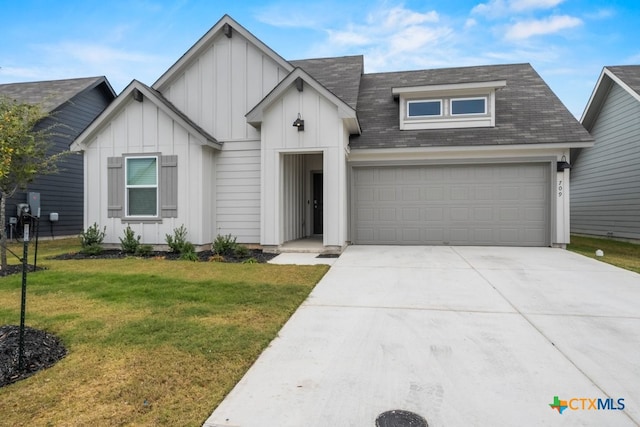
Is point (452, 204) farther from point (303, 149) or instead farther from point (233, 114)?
point (233, 114)

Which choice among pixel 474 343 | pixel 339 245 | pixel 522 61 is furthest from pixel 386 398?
pixel 522 61

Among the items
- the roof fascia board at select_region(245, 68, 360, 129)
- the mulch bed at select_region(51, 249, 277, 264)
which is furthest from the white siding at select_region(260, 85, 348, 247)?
the mulch bed at select_region(51, 249, 277, 264)

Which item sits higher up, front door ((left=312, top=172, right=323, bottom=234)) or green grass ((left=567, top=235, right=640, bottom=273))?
front door ((left=312, top=172, right=323, bottom=234))

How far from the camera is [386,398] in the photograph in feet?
8.01

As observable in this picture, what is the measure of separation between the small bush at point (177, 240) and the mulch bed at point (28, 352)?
204 inches

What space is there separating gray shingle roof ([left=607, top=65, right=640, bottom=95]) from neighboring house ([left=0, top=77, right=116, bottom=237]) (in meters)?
18.8

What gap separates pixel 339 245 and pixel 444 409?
6.45 meters

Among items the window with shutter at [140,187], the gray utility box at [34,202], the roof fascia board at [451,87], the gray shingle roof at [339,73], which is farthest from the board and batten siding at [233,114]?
the gray utility box at [34,202]

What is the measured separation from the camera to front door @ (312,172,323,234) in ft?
40.4

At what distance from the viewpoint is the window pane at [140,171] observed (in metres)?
9.31

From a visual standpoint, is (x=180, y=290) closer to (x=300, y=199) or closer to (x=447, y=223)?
(x=300, y=199)

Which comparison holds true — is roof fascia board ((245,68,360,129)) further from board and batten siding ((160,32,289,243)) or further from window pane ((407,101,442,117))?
window pane ((407,101,442,117))

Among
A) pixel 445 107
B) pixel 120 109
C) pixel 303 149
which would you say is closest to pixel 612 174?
pixel 445 107

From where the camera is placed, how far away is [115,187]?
939cm
